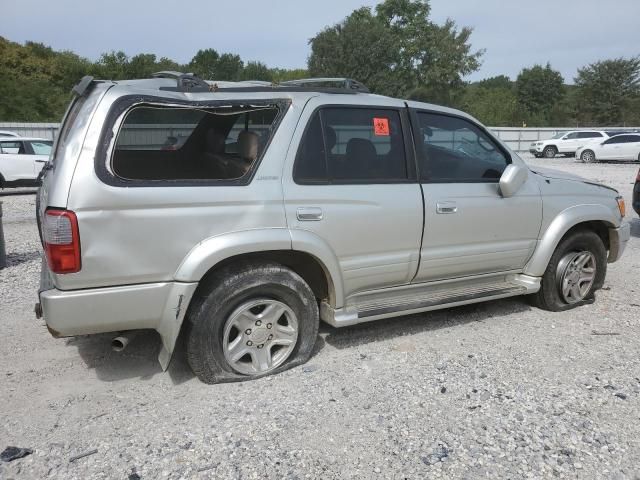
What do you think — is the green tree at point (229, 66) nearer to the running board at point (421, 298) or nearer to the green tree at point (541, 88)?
the green tree at point (541, 88)

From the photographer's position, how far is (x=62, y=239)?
297 cm

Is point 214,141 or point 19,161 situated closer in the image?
point 214,141

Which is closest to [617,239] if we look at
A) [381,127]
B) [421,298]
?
[421,298]

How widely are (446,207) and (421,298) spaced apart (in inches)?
28.6

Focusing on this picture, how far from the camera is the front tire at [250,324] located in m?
3.41

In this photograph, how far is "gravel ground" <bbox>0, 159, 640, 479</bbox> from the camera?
2.83 m

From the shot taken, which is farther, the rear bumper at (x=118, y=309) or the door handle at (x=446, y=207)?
the door handle at (x=446, y=207)

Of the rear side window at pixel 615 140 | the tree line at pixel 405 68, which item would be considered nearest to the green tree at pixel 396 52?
the tree line at pixel 405 68

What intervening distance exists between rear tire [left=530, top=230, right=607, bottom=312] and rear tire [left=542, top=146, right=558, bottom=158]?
1120 inches

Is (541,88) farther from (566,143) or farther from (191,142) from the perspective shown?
(191,142)

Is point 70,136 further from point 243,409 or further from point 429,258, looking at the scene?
point 429,258

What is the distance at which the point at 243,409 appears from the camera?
10.9 ft

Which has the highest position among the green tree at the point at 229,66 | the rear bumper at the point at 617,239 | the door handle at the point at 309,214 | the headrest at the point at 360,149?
the green tree at the point at 229,66

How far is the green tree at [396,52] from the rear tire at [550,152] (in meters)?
17.2
